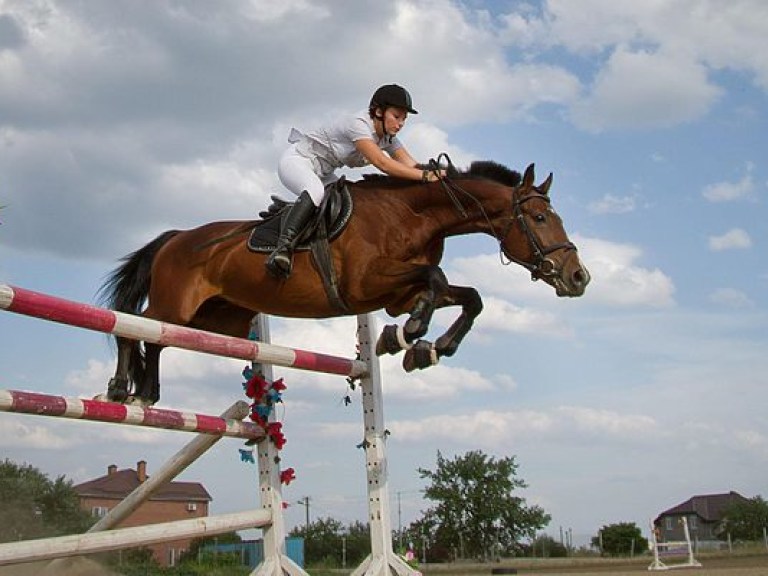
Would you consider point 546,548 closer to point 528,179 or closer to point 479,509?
point 479,509

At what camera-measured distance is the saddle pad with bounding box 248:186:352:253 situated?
4.42m

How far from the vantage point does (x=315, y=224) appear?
4.42 meters

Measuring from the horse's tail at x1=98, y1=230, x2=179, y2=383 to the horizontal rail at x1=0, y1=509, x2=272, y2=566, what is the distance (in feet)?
4.70

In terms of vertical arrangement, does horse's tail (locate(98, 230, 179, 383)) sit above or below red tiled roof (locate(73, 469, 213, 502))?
below

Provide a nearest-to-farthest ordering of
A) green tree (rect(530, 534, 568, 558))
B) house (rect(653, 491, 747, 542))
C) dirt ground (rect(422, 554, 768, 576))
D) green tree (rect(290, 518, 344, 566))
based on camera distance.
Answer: dirt ground (rect(422, 554, 768, 576))
green tree (rect(290, 518, 344, 566))
green tree (rect(530, 534, 568, 558))
house (rect(653, 491, 747, 542))

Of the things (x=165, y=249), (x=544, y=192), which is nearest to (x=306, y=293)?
(x=165, y=249)

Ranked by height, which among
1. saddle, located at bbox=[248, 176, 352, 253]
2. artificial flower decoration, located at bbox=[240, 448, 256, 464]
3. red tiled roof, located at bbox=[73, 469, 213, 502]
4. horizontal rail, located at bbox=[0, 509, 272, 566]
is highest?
red tiled roof, located at bbox=[73, 469, 213, 502]

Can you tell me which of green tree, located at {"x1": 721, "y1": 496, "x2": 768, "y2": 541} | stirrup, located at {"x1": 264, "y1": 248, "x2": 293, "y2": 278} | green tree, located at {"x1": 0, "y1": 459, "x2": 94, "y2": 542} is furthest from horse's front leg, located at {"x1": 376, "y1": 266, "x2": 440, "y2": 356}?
green tree, located at {"x1": 721, "y1": 496, "x2": 768, "y2": 541}

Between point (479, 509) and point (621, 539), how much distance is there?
965 cm

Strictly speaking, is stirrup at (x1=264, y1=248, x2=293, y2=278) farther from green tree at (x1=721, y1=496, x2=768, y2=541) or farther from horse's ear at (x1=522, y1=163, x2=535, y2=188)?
green tree at (x1=721, y1=496, x2=768, y2=541)

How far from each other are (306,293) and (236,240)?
0.53 m

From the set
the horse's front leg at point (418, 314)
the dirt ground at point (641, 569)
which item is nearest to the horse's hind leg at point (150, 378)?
the horse's front leg at point (418, 314)

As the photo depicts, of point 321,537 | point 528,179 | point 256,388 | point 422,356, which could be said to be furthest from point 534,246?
point 321,537

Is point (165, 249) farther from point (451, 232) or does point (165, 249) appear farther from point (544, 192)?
point (544, 192)
